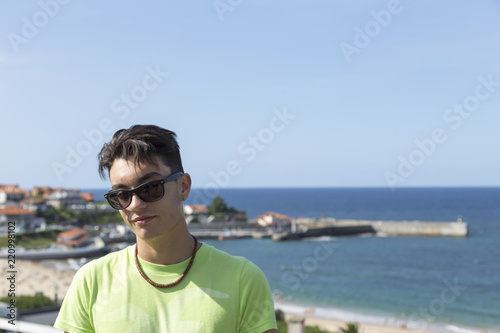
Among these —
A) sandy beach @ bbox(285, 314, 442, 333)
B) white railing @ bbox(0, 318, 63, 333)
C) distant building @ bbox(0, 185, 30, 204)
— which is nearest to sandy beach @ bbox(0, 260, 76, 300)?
sandy beach @ bbox(285, 314, 442, 333)

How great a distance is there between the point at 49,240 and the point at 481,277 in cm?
3842

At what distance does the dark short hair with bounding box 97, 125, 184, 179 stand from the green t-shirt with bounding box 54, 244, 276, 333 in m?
0.31

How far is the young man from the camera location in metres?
1.54

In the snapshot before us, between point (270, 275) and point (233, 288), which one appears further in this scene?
point (270, 275)

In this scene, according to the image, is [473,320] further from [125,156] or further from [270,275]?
[125,156]

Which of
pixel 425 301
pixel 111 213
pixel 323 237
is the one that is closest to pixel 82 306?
pixel 425 301

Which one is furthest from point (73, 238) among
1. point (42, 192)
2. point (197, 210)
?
point (42, 192)

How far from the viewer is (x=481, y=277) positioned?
41219mm

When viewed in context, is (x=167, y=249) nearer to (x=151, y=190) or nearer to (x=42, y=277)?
(x=151, y=190)

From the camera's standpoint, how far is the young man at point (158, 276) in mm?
1540

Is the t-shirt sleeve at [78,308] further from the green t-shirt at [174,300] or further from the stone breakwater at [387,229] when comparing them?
the stone breakwater at [387,229]

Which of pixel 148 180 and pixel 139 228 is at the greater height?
pixel 148 180

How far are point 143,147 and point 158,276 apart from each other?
39 cm

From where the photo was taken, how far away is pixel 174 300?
61.6 inches
